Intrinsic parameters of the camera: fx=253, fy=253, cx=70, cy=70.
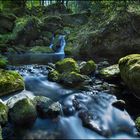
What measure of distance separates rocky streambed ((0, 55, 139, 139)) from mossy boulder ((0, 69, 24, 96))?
0.22 meters

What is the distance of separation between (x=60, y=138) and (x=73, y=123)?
0.90m

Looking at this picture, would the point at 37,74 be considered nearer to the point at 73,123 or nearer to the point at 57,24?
the point at 73,123

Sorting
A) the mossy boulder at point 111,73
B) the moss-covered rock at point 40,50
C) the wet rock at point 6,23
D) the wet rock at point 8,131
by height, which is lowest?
the moss-covered rock at point 40,50

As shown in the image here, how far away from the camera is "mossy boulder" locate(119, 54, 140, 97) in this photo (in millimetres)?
8586

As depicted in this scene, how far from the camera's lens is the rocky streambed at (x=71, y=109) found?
6.81 m

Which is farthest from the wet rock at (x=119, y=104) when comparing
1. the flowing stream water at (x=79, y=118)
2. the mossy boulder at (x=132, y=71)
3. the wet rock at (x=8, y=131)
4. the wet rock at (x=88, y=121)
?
the wet rock at (x=8, y=131)

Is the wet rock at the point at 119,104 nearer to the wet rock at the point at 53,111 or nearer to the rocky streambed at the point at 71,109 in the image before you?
the rocky streambed at the point at 71,109

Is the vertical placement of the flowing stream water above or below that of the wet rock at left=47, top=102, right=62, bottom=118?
below

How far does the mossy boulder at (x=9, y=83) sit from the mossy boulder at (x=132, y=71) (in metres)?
3.95

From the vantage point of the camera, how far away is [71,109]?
26.3ft

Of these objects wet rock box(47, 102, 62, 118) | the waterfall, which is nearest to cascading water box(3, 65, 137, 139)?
wet rock box(47, 102, 62, 118)

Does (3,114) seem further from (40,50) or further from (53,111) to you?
(40,50)

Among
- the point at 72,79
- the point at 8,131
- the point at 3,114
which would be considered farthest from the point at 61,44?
the point at 8,131

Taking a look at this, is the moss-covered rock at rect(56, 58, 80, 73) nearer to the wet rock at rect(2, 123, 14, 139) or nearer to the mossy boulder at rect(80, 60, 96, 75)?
the mossy boulder at rect(80, 60, 96, 75)
